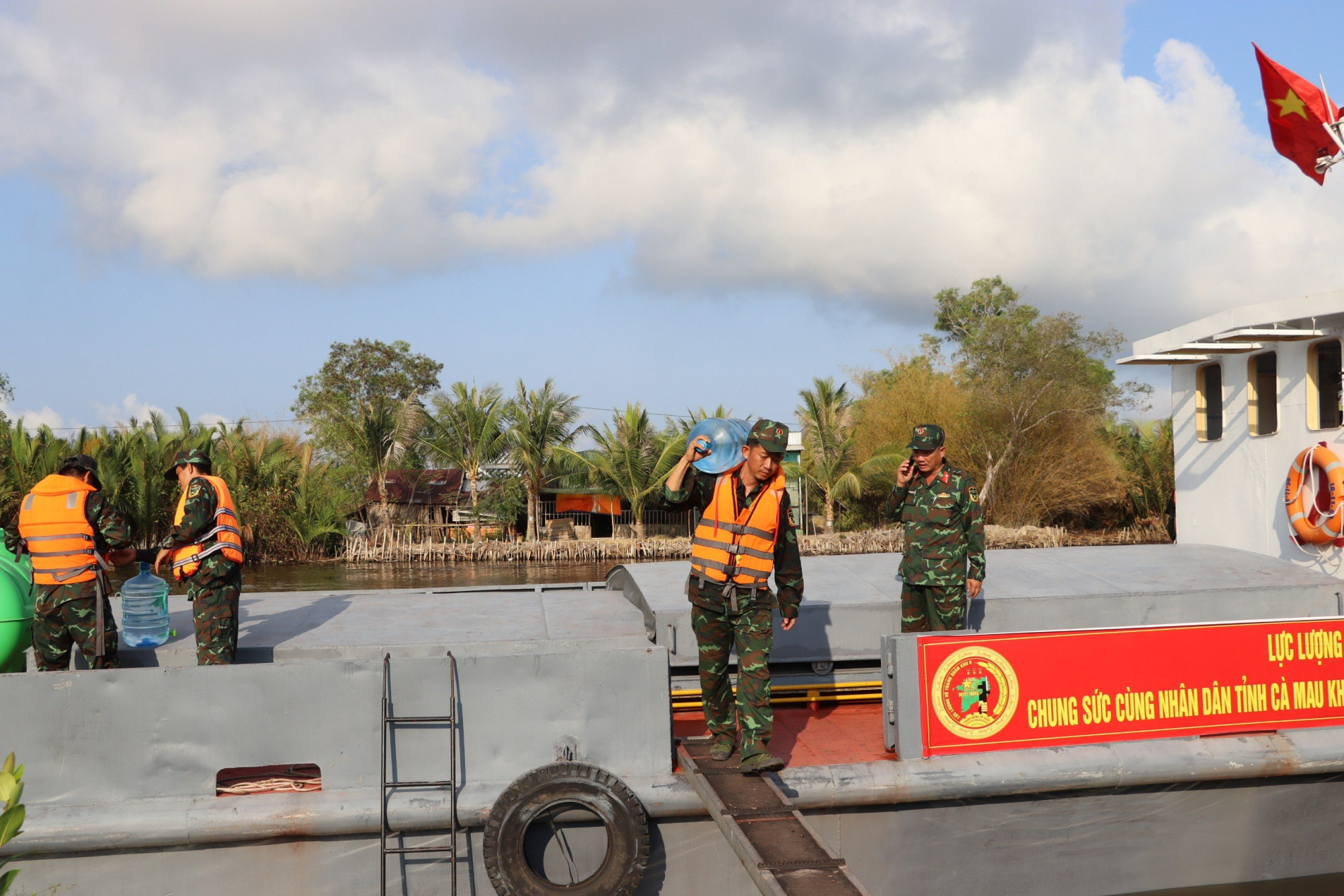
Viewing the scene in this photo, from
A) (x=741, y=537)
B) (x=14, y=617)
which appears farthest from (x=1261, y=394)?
(x=14, y=617)

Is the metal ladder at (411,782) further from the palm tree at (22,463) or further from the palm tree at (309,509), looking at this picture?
the palm tree at (309,509)

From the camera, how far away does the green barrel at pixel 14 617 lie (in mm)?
4980

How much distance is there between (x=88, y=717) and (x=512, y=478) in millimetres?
24439

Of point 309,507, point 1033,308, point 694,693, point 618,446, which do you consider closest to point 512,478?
point 618,446

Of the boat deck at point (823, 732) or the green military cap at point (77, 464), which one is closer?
the boat deck at point (823, 732)

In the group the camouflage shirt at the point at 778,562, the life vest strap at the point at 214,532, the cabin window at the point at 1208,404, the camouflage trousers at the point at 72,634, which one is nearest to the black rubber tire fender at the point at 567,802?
the camouflage shirt at the point at 778,562

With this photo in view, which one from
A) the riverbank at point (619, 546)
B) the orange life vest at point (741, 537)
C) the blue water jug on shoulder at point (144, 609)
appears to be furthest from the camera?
the riverbank at point (619, 546)

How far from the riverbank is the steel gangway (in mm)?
21161

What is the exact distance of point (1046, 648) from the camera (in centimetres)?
485

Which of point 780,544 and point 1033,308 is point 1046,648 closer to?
point 780,544

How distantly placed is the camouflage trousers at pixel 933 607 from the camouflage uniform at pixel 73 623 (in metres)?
4.11

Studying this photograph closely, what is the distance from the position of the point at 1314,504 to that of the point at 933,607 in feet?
11.4

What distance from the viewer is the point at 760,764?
4.32m

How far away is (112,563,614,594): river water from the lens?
2116 centimetres
